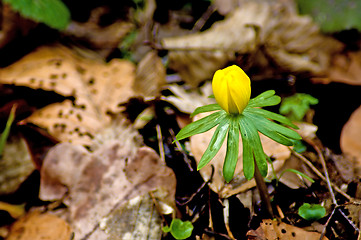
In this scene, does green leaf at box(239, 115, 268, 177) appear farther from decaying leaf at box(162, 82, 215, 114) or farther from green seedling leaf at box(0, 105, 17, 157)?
green seedling leaf at box(0, 105, 17, 157)

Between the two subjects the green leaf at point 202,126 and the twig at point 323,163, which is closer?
the green leaf at point 202,126

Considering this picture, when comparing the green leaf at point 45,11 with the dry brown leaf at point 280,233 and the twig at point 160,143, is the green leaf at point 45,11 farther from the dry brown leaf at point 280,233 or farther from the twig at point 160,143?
the dry brown leaf at point 280,233

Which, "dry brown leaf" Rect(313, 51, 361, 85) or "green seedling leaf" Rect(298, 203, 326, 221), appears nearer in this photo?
"green seedling leaf" Rect(298, 203, 326, 221)

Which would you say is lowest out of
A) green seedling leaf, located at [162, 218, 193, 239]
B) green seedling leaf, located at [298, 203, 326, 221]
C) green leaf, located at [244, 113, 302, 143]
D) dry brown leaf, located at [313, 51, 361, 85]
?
green seedling leaf, located at [162, 218, 193, 239]

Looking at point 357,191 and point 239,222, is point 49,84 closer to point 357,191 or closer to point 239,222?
point 239,222

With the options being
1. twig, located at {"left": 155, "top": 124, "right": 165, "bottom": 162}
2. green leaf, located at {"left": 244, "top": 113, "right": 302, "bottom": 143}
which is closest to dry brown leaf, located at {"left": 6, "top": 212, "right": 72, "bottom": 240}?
twig, located at {"left": 155, "top": 124, "right": 165, "bottom": 162}

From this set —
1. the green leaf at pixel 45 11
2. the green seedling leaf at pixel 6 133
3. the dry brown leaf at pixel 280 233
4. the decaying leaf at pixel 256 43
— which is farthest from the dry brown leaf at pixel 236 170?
the green leaf at pixel 45 11

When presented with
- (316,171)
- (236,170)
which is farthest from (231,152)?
(316,171)
